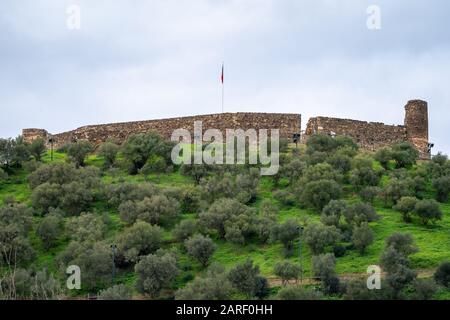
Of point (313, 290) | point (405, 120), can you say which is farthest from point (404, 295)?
point (405, 120)

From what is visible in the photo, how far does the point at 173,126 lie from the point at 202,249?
785 inches

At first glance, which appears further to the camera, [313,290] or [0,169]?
[0,169]

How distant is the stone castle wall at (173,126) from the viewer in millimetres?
64125

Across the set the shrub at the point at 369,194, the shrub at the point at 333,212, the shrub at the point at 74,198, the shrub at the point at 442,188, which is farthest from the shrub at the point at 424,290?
the shrub at the point at 74,198

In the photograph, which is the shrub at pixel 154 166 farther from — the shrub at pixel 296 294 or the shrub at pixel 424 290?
the shrub at pixel 424 290

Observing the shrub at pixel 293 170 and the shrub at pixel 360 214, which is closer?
the shrub at pixel 360 214

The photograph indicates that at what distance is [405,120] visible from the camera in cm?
6619

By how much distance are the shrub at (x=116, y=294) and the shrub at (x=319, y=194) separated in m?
14.4

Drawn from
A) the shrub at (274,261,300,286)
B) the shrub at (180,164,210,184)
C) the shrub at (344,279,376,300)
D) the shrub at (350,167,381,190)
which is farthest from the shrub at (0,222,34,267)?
the shrub at (350,167,381,190)

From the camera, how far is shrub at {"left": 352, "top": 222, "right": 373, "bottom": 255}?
46969 mm

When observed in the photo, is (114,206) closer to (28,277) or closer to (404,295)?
(28,277)

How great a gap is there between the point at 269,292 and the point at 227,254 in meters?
6.48

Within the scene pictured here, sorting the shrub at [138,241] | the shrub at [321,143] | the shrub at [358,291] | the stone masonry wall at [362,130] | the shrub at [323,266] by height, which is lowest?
the shrub at [358,291]
